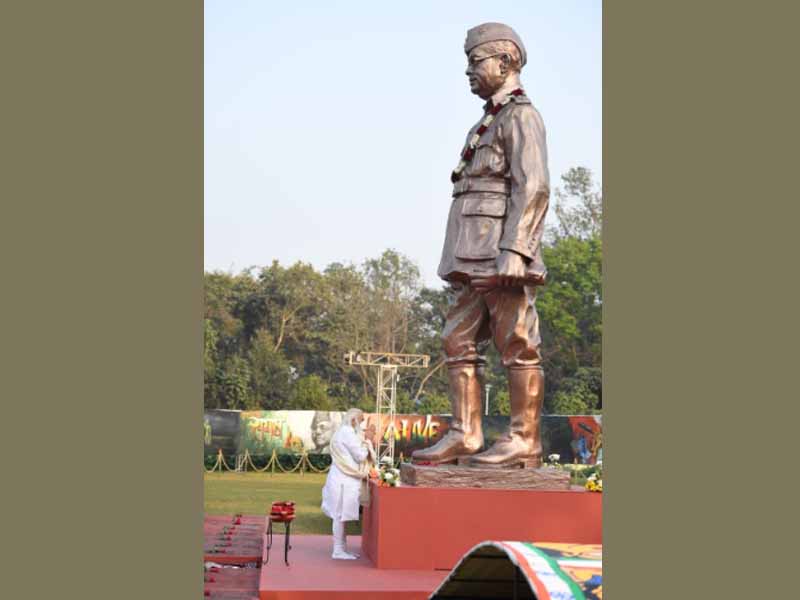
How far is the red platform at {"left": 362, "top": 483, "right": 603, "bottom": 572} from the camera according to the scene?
26.0ft

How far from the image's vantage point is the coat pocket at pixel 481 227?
325 inches

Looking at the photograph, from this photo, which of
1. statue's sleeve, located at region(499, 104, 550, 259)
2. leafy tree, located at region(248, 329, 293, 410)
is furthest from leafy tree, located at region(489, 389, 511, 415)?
statue's sleeve, located at region(499, 104, 550, 259)

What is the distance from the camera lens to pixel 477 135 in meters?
8.60

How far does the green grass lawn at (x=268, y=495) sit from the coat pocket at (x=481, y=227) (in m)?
6.38

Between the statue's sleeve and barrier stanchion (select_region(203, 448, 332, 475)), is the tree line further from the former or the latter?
the statue's sleeve

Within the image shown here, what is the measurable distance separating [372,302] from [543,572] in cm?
3214

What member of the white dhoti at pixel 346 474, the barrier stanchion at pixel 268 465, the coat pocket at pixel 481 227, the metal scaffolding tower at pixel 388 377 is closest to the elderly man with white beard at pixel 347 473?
the white dhoti at pixel 346 474

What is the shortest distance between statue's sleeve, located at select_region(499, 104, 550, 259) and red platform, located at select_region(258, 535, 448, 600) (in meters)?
2.37

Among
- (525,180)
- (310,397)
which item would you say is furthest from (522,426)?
(310,397)

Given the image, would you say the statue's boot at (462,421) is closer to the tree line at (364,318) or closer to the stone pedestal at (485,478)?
the stone pedestal at (485,478)

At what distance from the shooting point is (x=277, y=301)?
3697 cm

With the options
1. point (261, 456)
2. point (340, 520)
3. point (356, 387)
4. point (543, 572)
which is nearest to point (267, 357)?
point (356, 387)

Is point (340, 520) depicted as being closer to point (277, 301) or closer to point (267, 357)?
point (267, 357)

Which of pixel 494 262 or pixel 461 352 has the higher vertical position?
pixel 494 262
